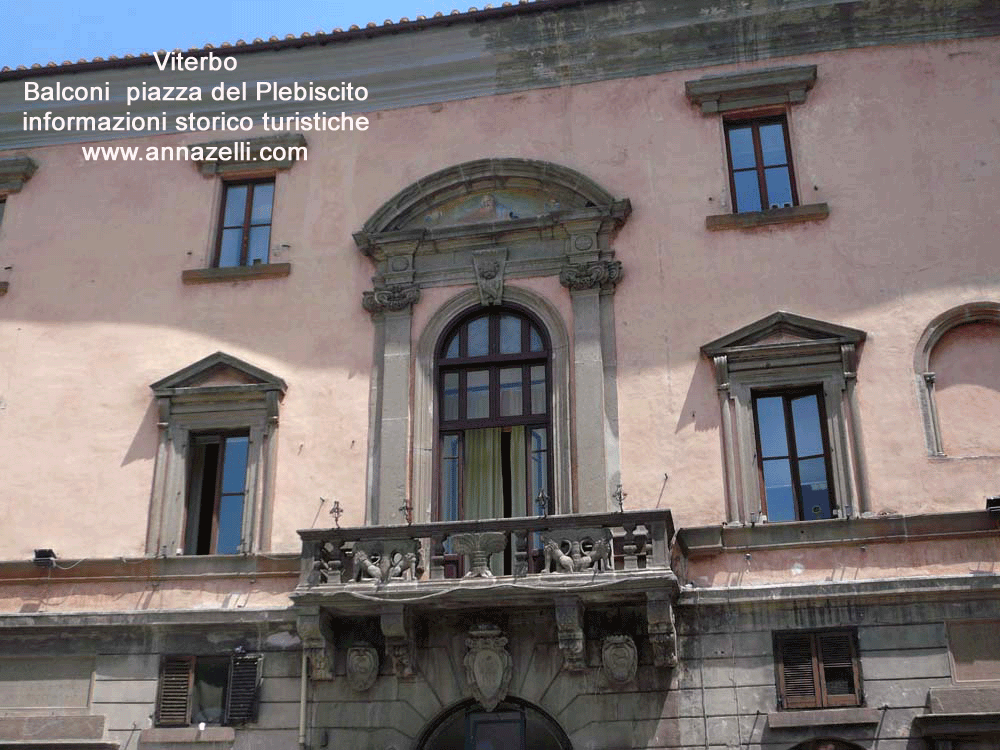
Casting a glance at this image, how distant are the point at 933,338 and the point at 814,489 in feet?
7.48

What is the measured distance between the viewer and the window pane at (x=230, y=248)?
17094 millimetres

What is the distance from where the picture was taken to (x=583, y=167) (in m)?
16.4

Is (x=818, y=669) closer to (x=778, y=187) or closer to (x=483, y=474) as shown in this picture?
(x=483, y=474)

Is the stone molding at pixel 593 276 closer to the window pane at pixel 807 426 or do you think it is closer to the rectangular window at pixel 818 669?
the window pane at pixel 807 426

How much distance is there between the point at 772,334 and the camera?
14836mm

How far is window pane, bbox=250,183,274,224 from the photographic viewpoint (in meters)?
17.3

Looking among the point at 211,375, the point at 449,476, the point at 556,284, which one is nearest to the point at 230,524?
the point at 211,375

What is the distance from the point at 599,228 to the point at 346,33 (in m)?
4.84

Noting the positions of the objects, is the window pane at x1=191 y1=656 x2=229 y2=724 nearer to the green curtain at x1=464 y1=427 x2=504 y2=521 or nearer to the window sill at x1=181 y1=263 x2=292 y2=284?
the green curtain at x1=464 y1=427 x2=504 y2=521

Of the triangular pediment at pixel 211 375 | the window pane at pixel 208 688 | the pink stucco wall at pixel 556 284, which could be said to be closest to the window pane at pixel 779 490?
the pink stucco wall at pixel 556 284

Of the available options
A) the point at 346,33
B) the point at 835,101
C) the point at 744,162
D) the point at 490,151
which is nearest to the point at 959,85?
the point at 835,101

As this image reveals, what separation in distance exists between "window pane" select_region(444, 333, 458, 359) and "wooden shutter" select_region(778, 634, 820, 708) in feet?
17.6

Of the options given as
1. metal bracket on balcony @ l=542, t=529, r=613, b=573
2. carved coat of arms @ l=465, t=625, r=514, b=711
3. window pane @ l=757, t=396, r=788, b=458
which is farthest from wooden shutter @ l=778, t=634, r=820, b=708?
carved coat of arms @ l=465, t=625, r=514, b=711

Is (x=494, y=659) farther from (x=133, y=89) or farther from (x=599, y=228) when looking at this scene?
(x=133, y=89)
